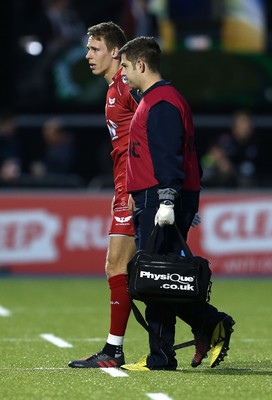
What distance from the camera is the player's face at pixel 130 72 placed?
902 centimetres

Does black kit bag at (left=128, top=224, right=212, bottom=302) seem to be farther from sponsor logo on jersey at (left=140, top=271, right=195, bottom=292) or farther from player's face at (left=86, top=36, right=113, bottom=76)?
player's face at (left=86, top=36, right=113, bottom=76)

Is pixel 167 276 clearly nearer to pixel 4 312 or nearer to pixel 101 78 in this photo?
pixel 4 312

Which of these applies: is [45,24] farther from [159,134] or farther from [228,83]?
[159,134]

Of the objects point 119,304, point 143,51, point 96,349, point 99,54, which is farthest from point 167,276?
point 96,349

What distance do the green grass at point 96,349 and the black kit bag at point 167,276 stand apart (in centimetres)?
54

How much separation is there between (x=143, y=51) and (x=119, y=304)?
1.85 m

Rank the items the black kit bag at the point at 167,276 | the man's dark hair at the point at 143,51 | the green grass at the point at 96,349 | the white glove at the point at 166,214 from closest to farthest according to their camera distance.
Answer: the green grass at the point at 96,349
the white glove at the point at 166,214
the black kit bag at the point at 167,276
the man's dark hair at the point at 143,51

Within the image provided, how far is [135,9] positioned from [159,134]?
12562 mm

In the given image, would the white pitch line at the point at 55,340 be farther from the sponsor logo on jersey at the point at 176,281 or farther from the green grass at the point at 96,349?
the sponsor logo on jersey at the point at 176,281

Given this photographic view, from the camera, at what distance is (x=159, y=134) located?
8750 mm

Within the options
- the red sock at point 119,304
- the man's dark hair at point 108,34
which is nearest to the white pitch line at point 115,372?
the red sock at point 119,304

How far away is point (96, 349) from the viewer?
10633 mm

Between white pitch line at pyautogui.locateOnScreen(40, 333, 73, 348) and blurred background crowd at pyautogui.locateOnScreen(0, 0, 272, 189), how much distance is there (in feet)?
29.5

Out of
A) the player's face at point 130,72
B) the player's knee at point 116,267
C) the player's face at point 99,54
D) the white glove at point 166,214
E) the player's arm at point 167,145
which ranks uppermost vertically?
the player's face at point 99,54
